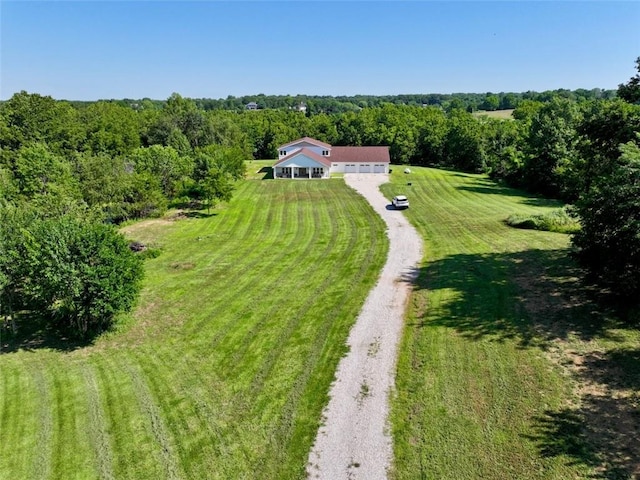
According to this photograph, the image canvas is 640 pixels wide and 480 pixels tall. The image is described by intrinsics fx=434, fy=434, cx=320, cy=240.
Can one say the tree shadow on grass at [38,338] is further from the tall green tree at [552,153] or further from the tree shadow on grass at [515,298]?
the tall green tree at [552,153]

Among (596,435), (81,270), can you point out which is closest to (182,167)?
(81,270)

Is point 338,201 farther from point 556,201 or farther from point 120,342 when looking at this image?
point 120,342

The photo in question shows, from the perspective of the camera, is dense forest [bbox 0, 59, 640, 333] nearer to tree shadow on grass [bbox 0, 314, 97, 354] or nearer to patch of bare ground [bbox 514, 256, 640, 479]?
tree shadow on grass [bbox 0, 314, 97, 354]

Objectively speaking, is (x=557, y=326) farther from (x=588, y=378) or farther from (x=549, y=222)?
(x=549, y=222)


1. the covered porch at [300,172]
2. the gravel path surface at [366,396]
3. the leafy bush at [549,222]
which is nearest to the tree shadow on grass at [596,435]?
the gravel path surface at [366,396]

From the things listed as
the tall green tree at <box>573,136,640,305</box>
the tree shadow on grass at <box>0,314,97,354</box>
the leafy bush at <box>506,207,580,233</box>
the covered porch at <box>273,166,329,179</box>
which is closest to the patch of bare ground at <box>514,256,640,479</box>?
the tall green tree at <box>573,136,640,305</box>

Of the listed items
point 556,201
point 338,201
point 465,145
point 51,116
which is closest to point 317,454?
point 338,201

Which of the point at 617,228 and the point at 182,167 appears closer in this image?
the point at 617,228
